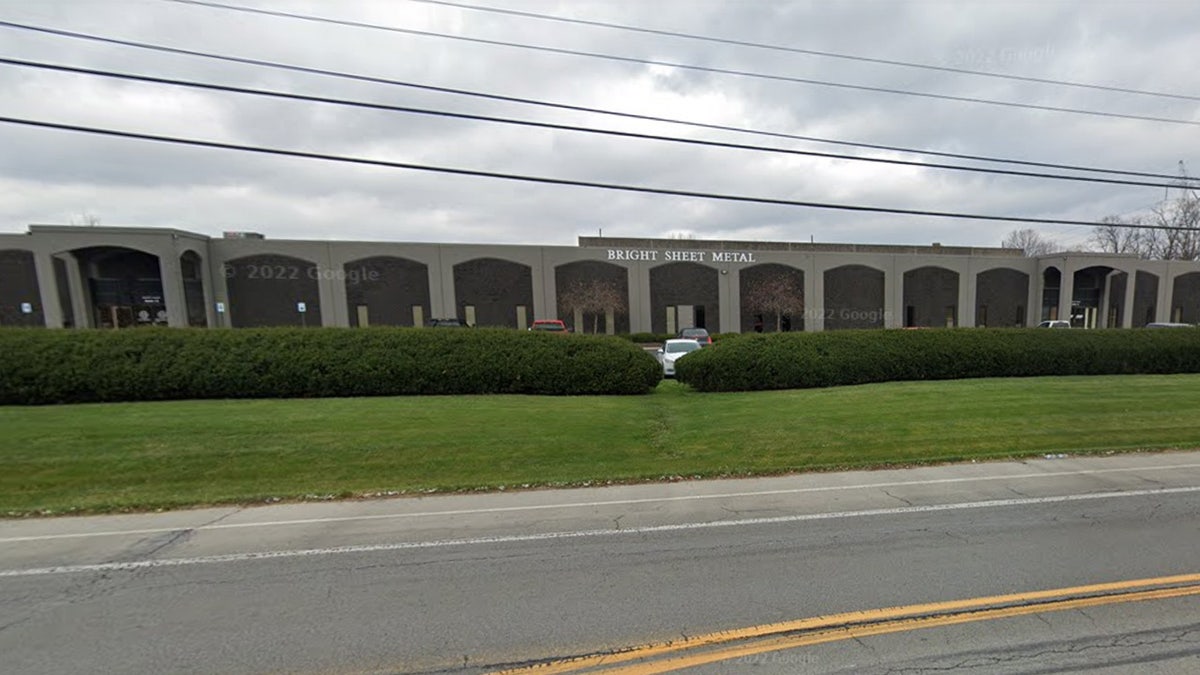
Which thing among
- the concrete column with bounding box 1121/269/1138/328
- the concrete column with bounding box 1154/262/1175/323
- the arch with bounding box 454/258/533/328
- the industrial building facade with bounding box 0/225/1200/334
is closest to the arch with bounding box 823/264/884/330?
the industrial building facade with bounding box 0/225/1200/334

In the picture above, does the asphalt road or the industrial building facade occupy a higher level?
the industrial building facade

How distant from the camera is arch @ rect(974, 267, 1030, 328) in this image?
42.1 metres

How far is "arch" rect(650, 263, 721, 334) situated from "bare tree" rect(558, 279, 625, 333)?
3041 millimetres

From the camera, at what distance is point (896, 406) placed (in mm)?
9789

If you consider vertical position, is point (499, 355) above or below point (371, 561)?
above

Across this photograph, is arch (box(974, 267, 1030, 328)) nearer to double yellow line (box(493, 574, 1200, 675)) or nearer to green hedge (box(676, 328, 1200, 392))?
green hedge (box(676, 328, 1200, 392))

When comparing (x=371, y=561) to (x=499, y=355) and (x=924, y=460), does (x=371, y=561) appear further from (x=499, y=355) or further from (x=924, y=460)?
(x=499, y=355)

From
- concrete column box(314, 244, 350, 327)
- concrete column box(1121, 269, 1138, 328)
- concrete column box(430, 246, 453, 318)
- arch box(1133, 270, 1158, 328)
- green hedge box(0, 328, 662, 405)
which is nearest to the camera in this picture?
green hedge box(0, 328, 662, 405)

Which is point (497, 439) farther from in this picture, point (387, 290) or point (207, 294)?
point (207, 294)

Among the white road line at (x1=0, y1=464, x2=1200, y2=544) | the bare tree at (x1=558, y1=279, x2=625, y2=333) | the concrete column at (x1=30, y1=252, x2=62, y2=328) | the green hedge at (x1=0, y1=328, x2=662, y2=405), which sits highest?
the concrete column at (x1=30, y1=252, x2=62, y2=328)

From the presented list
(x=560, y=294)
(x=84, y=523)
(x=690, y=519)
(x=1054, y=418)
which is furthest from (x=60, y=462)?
(x=560, y=294)

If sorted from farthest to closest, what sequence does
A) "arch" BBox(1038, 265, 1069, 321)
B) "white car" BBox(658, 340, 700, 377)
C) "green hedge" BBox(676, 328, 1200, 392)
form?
"arch" BBox(1038, 265, 1069, 321), "white car" BBox(658, 340, 700, 377), "green hedge" BBox(676, 328, 1200, 392)

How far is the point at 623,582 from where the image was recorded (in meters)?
3.68

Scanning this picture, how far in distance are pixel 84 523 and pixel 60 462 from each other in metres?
2.63
